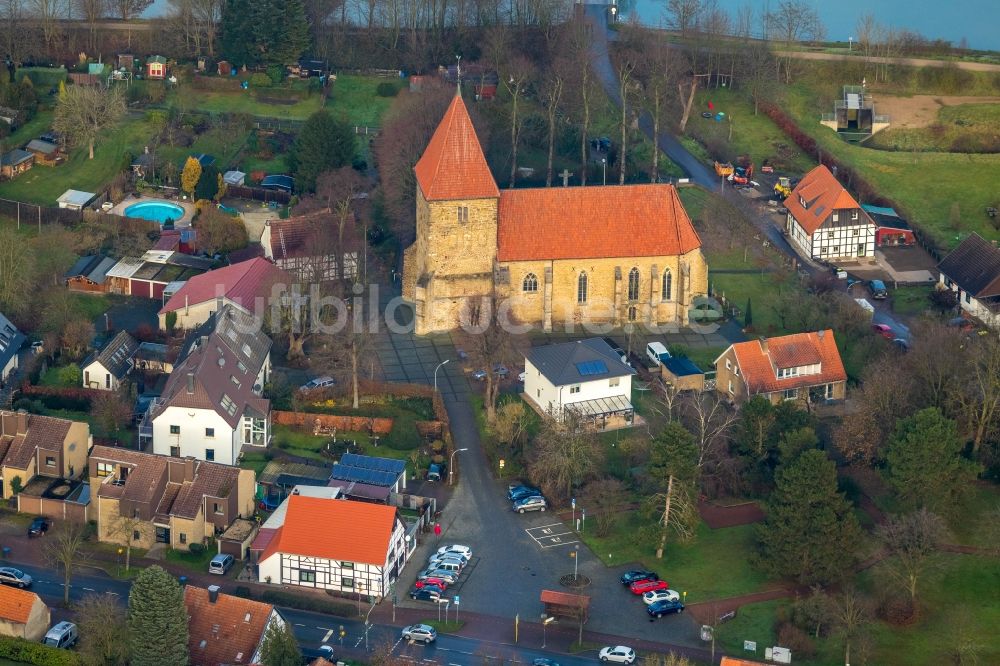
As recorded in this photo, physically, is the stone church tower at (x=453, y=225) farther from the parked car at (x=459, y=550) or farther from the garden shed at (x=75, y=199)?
the garden shed at (x=75, y=199)

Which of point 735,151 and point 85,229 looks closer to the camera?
point 85,229

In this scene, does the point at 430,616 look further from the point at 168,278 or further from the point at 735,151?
the point at 735,151

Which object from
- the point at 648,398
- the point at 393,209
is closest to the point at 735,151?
the point at 393,209

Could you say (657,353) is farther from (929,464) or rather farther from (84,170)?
(84,170)

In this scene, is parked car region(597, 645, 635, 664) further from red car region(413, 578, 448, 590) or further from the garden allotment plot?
the garden allotment plot

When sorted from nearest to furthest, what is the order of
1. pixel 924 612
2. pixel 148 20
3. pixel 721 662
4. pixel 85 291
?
pixel 721 662 → pixel 924 612 → pixel 85 291 → pixel 148 20
